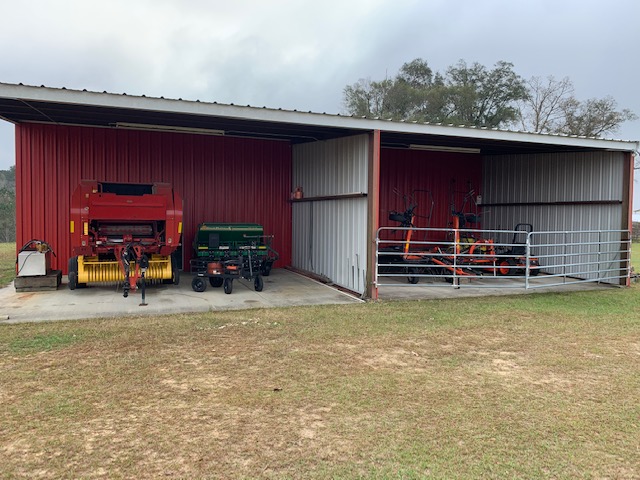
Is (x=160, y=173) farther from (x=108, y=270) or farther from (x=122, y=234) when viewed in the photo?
(x=108, y=270)

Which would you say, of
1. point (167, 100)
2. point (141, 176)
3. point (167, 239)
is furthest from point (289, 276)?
point (167, 100)

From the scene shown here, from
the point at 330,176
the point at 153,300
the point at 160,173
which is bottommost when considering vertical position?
the point at 153,300

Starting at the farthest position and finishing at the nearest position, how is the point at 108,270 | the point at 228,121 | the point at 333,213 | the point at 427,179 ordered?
the point at 427,179, the point at 333,213, the point at 228,121, the point at 108,270

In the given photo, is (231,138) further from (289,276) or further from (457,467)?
(457,467)

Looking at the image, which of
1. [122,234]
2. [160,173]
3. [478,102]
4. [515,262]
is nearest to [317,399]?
[122,234]

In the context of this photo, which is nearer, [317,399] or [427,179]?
[317,399]

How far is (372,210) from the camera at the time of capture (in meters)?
7.66

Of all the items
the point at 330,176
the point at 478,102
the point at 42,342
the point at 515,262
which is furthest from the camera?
the point at 478,102

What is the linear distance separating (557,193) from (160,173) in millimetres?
8388

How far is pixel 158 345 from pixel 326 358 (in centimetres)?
172

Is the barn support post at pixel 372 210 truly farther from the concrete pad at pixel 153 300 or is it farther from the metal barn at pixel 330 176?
the concrete pad at pixel 153 300

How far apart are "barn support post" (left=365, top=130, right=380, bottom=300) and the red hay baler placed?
119 inches

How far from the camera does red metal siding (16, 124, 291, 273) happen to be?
9.40 metres

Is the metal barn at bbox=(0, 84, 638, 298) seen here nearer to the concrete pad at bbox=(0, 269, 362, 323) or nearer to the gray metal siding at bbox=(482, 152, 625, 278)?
the gray metal siding at bbox=(482, 152, 625, 278)
